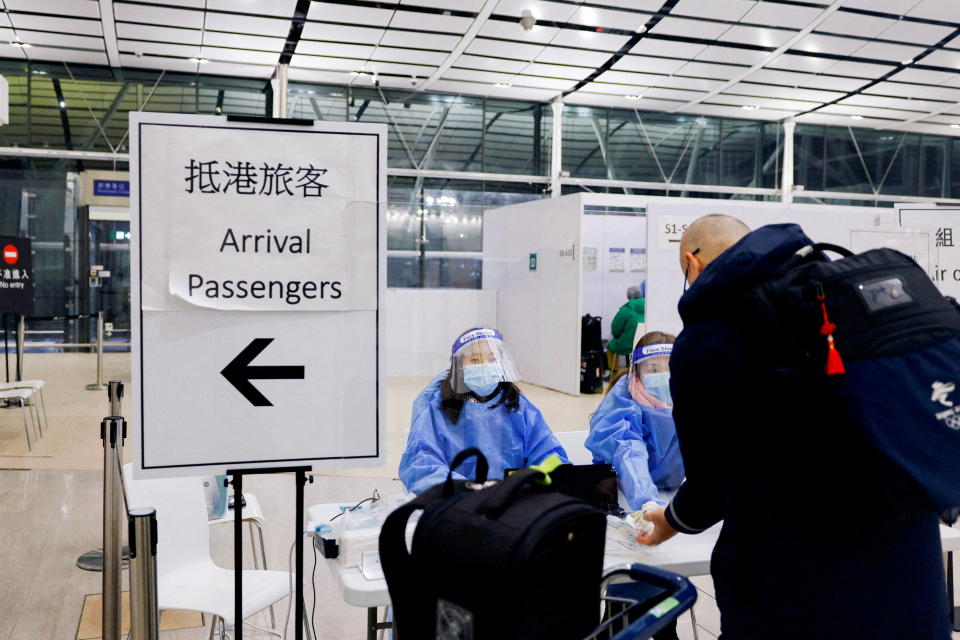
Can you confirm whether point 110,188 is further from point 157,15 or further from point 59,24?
point 157,15

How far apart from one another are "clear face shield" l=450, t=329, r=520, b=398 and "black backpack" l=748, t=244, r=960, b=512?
61.6 inches

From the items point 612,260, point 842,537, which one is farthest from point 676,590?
point 612,260

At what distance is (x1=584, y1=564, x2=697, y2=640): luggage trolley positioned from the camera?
1.23 meters

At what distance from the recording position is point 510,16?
916 centimetres

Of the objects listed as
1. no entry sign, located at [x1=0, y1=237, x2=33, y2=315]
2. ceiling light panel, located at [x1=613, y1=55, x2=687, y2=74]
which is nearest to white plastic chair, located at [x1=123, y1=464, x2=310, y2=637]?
no entry sign, located at [x1=0, y1=237, x2=33, y2=315]

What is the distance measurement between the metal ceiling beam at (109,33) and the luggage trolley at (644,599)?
908cm

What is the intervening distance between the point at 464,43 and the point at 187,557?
836cm

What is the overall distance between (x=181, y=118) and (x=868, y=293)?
4.26ft

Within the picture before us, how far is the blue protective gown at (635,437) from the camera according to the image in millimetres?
2789

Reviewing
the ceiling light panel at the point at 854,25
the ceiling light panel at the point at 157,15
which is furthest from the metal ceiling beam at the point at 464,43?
the ceiling light panel at the point at 854,25

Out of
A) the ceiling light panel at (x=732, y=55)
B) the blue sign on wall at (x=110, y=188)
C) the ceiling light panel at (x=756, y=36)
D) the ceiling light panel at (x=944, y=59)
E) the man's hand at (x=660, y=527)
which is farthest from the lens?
the blue sign on wall at (x=110, y=188)

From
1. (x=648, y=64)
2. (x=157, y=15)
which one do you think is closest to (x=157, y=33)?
(x=157, y=15)

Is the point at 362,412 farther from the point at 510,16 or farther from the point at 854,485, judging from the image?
the point at 510,16

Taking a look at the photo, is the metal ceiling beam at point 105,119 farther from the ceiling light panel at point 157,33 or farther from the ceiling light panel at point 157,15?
the ceiling light panel at point 157,15
